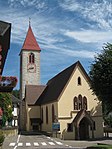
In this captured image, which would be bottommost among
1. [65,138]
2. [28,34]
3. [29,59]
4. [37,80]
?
[65,138]

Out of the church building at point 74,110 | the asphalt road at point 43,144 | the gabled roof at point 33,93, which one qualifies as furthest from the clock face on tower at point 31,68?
the asphalt road at point 43,144

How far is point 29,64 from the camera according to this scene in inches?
2945

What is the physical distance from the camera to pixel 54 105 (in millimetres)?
49219

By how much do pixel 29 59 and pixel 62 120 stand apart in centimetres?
3197

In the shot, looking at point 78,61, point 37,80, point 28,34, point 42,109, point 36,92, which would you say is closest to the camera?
point 78,61

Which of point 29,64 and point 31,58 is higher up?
point 31,58

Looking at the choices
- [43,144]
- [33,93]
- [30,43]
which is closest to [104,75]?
[43,144]

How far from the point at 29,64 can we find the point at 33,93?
12.5 metres

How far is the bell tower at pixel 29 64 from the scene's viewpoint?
240 feet

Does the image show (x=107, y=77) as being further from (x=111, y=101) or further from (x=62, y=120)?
(x=62, y=120)

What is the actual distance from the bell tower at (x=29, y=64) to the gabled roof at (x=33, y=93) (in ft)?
21.9

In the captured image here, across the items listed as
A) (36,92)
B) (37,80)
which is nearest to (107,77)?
(36,92)

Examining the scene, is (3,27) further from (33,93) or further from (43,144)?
(33,93)

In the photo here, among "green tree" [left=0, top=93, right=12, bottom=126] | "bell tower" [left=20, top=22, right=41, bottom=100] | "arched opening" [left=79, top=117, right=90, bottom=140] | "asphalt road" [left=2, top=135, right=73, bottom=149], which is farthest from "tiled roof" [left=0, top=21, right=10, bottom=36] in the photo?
"bell tower" [left=20, top=22, right=41, bottom=100]
